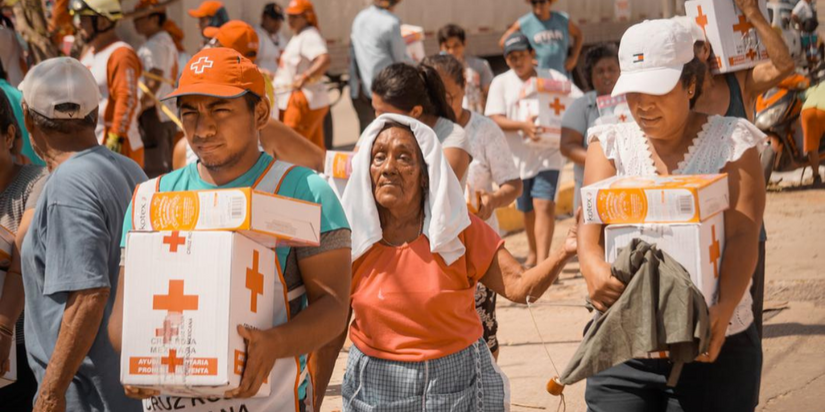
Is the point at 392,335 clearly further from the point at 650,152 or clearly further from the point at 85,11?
the point at 85,11

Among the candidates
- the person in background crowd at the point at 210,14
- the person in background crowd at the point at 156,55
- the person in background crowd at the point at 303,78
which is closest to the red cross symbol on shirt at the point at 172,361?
the person in background crowd at the point at 156,55

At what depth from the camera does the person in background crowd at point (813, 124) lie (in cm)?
1172

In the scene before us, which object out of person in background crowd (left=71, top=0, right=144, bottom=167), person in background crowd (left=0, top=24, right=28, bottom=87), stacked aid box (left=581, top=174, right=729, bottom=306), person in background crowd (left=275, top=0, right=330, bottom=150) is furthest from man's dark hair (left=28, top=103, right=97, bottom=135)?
person in background crowd (left=275, top=0, right=330, bottom=150)

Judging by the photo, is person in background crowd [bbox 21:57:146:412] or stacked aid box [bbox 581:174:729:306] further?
person in background crowd [bbox 21:57:146:412]

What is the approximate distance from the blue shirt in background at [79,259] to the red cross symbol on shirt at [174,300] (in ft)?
2.22

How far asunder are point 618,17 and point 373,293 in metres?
16.5

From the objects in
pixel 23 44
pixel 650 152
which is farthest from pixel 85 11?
pixel 650 152

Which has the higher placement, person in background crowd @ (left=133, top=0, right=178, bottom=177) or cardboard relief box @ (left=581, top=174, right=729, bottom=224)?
person in background crowd @ (left=133, top=0, right=178, bottom=177)

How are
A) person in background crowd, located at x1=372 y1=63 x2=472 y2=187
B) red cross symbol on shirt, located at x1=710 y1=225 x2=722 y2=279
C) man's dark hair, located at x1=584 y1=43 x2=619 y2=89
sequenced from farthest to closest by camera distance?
man's dark hair, located at x1=584 y1=43 x2=619 y2=89, person in background crowd, located at x1=372 y1=63 x2=472 y2=187, red cross symbol on shirt, located at x1=710 y1=225 x2=722 y2=279

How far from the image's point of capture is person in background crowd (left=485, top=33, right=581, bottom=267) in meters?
9.15

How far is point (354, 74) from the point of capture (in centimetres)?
1198

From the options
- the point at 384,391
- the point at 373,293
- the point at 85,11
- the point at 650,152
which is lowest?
the point at 384,391

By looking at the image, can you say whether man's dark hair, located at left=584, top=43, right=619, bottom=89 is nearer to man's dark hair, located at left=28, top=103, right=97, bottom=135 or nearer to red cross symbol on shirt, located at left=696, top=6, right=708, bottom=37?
red cross symbol on shirt, located at left=696, top=6, right=708, bottom=37

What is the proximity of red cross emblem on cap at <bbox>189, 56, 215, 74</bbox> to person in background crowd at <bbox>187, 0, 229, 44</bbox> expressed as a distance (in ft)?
32.8
